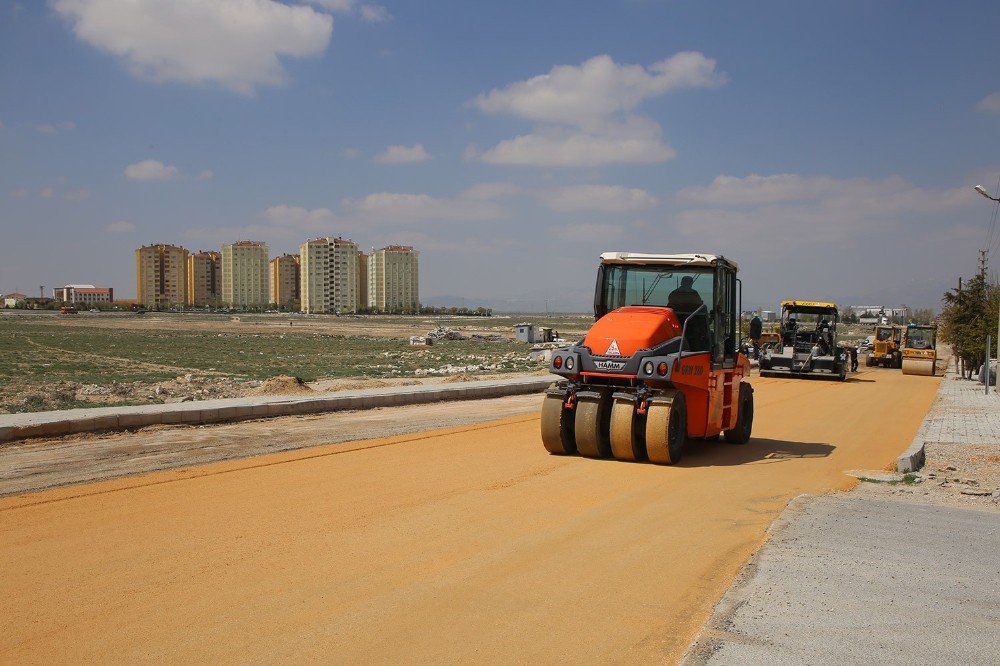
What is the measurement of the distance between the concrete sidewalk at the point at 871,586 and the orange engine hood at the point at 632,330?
119 inches

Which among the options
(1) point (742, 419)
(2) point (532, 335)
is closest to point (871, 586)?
(1) point (742, 419)

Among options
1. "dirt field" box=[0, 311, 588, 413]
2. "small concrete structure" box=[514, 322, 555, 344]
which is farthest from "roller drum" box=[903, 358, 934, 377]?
"small concrete structure" box=[514, 322, 555, 344]

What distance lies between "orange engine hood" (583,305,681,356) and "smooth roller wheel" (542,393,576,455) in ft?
2.88

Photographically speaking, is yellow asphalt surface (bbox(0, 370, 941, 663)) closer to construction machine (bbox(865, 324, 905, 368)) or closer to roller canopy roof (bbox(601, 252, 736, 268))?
roller canopy roof (bbox(601, 252, 736, 268))

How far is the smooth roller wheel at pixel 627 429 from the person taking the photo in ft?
35.6

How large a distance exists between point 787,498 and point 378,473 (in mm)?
4737

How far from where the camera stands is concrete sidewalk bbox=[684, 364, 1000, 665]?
4707mm

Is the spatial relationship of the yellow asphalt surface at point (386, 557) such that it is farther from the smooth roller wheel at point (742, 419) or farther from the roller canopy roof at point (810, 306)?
the roller canopy roof at point (810, 306)

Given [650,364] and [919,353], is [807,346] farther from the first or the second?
[650,364]

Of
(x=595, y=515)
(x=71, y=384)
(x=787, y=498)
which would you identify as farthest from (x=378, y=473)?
(x=71, y=384)

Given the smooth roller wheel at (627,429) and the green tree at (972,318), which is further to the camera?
the green tree at (972,318)

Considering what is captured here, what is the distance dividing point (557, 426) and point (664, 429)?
5.04ft

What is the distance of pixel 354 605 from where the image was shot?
17.4 feet

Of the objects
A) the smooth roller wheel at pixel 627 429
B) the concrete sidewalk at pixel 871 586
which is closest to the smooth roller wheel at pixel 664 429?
the smooth roller wheel at pixel 627 429
